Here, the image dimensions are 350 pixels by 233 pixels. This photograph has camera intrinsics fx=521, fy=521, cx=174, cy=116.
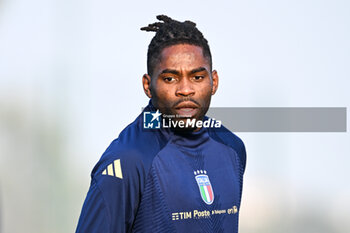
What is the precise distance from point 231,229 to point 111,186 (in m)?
0.82

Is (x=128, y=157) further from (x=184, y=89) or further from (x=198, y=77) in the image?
(x=198, y=77)

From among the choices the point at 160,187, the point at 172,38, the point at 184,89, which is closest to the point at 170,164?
the point at 160,187

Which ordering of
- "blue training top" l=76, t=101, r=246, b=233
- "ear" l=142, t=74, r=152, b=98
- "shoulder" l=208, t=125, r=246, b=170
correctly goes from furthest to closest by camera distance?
"shoulder" l=208, t=125, r=246, b=170, "ear" l=142, t=74, r=152, b=98, "blue training top" l=76, t=101, r=246, b=233

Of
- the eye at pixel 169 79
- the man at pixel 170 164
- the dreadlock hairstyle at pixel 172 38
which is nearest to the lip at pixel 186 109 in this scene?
the man at pixel 170 164

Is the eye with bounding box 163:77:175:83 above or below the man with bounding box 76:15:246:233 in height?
above

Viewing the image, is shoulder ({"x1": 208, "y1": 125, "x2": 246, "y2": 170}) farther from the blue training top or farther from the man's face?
the man's face

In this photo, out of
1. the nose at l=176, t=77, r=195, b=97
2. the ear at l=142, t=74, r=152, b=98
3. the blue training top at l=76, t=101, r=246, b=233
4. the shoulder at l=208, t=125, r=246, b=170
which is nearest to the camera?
the blue training top at l=76, t=101, r=246, b=233

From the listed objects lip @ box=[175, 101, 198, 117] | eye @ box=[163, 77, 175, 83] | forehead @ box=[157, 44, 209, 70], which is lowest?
lip @ box=[175, 101, 198, 117]

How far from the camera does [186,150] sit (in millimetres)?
3148

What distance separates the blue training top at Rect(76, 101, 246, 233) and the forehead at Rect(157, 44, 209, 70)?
1.04 ft

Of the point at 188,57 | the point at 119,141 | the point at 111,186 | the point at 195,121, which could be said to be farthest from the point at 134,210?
the point at 188,57

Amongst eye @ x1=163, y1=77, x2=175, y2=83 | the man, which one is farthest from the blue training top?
eye @ x1=163, y1=77, x2=175, y2=83

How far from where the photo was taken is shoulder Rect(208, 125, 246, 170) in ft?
11.3

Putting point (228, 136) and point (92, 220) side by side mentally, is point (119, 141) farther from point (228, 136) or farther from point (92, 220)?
point (228, 136)
